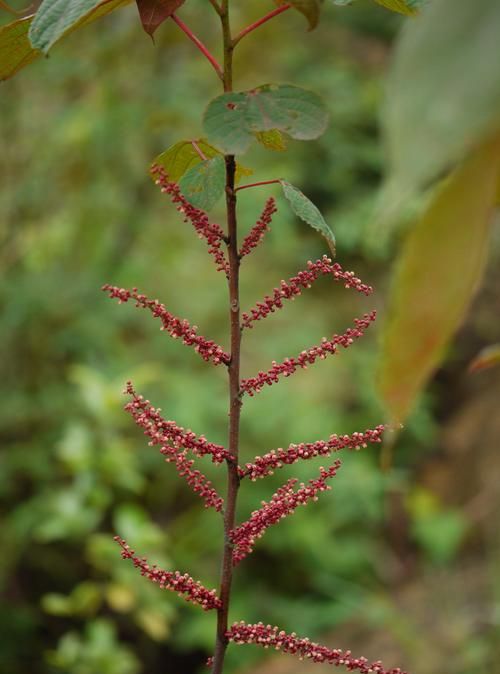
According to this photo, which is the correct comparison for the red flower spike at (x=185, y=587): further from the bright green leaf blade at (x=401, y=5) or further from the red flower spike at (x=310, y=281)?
the bright green leaf blade at (x=401, y=5)

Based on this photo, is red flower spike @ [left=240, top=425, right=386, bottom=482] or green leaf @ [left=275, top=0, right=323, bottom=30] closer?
green leaf @ [left=275, top=0, right=323, bottom=30]

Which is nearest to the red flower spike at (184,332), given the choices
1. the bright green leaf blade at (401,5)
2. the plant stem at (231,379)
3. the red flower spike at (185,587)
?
the plant stem at (231,379)

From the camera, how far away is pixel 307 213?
0.53 m

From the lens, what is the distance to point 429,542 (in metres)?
3.19

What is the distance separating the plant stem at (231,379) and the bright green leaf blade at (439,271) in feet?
0.85

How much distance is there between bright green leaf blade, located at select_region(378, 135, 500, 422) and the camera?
26 centimetres

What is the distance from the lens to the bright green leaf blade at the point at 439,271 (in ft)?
0.85

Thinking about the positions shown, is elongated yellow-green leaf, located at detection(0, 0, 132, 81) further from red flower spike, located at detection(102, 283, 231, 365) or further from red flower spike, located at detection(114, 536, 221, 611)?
red flower spike, located at detection(114, 536, 221, 611)

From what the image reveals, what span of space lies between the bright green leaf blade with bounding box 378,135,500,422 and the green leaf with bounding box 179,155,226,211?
28 cm

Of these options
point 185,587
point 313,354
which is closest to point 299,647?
point 185,587

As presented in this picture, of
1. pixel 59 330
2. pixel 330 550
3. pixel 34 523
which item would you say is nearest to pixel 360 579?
pixel 330 550

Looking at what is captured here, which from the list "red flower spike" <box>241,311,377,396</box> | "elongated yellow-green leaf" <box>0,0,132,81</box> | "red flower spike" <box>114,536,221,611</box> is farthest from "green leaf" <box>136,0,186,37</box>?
"red flower spike" <box>114,536,221,611</box>

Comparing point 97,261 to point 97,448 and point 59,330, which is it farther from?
point 97,448

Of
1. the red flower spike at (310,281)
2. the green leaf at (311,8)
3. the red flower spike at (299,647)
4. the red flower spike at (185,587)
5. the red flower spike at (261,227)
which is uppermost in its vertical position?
the red flower spike at (261,227)
